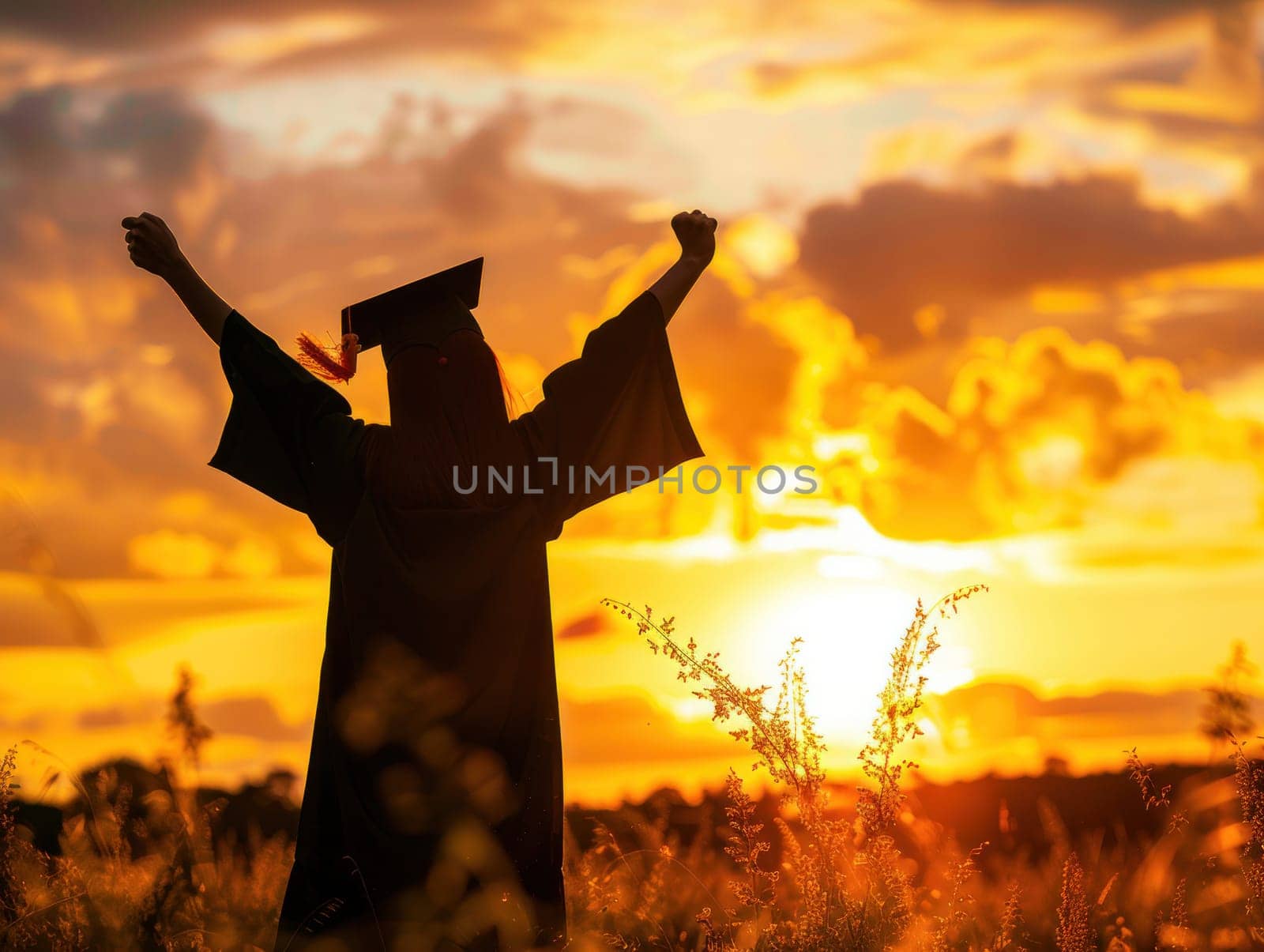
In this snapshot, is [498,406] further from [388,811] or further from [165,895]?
[165,895]

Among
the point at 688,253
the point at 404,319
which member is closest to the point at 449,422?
the point at 404,319

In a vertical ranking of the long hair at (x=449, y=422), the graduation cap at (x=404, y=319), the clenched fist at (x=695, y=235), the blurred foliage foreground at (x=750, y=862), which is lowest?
the blurred foliage foreground at (x=750, y=862)

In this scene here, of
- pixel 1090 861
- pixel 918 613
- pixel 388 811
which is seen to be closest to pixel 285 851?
pixel 388 811

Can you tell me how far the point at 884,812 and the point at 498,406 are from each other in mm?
2123

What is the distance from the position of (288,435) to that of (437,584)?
34.4 inches

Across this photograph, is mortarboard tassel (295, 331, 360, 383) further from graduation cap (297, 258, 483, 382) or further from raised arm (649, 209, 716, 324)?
raised arm (649, 209, 716, 324)

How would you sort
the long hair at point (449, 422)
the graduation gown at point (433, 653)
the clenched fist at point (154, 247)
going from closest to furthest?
1. the graduation gown at point (433, 653)
2. the long hair at point (449, 422)
3. the clenched fist at point (154, 247)

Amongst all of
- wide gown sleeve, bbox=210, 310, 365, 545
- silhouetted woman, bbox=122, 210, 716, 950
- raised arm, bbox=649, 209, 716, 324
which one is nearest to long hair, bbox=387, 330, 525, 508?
silhouetted woman, bbox=122, 210, 716, 950

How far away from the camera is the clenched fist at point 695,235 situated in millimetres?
5516

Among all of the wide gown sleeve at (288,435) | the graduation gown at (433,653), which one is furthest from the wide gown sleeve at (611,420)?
the wide gown sleeve at (288,435)

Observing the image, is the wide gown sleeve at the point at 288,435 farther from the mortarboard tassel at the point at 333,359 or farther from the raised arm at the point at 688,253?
the raised arm at the point at 688,253

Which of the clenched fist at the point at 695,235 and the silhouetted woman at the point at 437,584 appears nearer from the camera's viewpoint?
the silhouetted woman at the point at 437,584

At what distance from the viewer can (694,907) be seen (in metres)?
5.80

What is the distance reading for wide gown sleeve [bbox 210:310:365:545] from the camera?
5.17m
